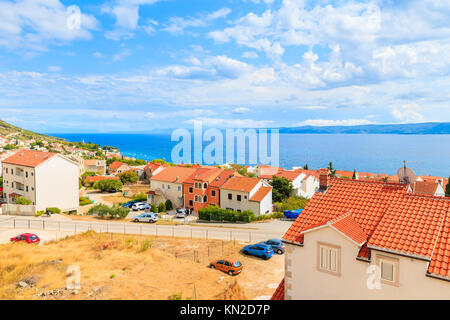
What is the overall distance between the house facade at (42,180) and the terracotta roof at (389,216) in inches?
2224

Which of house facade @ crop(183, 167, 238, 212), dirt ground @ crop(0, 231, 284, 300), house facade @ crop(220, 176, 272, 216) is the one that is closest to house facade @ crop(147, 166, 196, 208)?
house facade @ crop(183, 167, 238, 212)

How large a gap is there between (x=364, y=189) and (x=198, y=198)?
46403mm

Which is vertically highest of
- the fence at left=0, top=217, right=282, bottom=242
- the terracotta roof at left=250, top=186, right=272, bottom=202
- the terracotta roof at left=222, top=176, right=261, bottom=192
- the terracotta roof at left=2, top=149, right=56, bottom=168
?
the terracotta roof at left=2, top=149, right=56, bottom=168

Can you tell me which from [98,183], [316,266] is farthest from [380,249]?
[98,183]

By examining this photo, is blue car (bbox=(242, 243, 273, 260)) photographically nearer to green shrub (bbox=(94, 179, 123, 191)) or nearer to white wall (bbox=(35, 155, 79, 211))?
white wall (bbox=(35, 155, 79, 211))

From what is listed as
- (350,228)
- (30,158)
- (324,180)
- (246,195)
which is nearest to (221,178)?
(246,195)

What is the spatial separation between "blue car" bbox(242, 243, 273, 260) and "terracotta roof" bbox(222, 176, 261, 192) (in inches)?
859

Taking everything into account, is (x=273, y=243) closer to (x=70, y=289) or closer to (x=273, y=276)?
(x=273, y=276)

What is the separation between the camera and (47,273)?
23000 millimetres

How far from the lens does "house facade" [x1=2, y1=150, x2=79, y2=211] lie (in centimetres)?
5522

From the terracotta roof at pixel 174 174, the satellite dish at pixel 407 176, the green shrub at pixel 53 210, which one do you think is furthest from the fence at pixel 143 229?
the satellite dish at pixel 407 176

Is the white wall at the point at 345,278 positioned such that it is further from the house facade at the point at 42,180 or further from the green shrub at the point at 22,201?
the house facade at the point at 42,180

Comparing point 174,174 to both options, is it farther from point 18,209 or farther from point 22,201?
point 18,209
